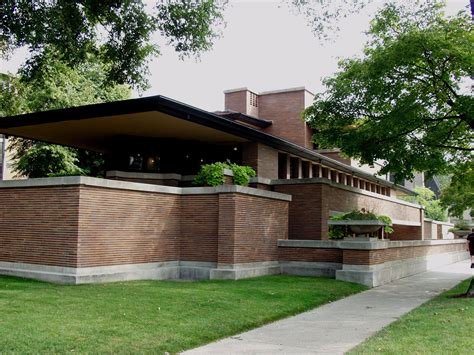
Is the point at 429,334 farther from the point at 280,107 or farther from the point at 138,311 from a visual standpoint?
the point at 280,107

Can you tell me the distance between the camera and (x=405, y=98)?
1672cm

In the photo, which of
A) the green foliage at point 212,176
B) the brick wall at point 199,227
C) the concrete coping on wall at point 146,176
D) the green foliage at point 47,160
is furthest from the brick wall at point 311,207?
the green foliage at point 47,160

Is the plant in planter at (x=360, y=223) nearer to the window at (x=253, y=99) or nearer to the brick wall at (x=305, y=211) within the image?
the brick wall at (x=305, y=211)

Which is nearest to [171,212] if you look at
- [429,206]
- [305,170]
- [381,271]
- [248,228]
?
[248,228]

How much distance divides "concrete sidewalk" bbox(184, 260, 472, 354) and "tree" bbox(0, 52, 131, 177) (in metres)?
15.7

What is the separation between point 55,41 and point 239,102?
23.1 m

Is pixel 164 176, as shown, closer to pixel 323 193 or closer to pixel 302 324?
pixel 323 193

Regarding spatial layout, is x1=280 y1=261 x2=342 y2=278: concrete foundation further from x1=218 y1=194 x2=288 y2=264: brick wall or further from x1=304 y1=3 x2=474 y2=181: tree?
x1=304 y1=3 x2=474 y2=181: tree

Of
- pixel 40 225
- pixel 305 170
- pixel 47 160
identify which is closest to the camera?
pixel 40 225

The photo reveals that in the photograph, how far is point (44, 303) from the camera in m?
8.96

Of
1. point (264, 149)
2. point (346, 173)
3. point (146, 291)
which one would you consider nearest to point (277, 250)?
point (264, 149)

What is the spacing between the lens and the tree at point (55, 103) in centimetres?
2477

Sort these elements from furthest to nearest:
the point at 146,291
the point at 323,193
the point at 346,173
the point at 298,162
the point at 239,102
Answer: the point at 239,102, the point at 346,173, the point at 298,162, the point at 323,193, the point at 146,291

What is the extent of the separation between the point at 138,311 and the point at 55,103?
2362 centimetres
